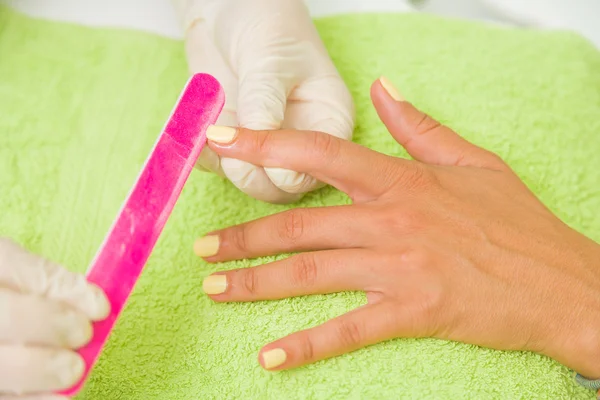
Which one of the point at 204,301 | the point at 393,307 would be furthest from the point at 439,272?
the point at 204,301

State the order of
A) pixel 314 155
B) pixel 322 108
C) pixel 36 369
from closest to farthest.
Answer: pixel 36 369 < pixel 314 155 < pixel 322 108

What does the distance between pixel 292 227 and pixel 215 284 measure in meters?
0.12

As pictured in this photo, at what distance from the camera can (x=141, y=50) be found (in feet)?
3.29

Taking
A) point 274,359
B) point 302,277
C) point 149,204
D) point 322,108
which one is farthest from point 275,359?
point 322,108

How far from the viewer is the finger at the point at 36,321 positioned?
0.51 m

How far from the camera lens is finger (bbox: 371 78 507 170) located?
0.84m

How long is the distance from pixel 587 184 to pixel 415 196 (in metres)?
0.31

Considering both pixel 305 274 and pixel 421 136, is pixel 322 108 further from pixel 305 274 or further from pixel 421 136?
pixel 305 274

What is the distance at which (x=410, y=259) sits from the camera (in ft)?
2.33

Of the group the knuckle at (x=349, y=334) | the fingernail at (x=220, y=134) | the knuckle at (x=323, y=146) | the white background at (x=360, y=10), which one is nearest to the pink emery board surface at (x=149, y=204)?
the fingernail at (x=220, y=134)

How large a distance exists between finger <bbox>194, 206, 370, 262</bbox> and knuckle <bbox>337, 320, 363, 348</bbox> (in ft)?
0.35

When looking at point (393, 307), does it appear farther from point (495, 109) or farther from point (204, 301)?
point (495, 109)

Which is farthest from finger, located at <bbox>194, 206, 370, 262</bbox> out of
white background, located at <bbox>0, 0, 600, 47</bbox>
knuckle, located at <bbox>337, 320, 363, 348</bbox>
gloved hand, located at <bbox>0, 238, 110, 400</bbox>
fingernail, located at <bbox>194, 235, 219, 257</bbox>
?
white background, located at <bbox>0, 0, 600, 47</bbox>

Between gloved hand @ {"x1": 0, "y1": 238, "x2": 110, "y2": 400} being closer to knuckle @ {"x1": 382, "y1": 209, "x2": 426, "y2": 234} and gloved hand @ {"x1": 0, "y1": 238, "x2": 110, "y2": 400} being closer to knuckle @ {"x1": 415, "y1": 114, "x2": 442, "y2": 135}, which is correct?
knuckle @ {"x1": 382, "y1": 209, "x2": 426, "y2": 234}
